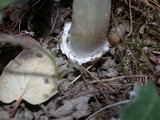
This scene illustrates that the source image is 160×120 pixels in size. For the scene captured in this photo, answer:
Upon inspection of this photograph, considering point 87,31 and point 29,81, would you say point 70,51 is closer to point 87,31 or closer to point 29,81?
point 87,31

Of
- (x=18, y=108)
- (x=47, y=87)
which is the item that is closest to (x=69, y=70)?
(x=47, y=87)

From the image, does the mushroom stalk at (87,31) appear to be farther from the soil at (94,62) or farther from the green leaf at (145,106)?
the green leaf at (145,106)

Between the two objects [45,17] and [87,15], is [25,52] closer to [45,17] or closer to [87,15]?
[45,17]

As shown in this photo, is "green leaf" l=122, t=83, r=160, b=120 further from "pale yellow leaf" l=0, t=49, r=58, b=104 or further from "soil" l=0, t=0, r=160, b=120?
"pale yellow leaf" l=0, t=49, r=58, b=104

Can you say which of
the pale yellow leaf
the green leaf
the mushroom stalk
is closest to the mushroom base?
the mushroom stalk

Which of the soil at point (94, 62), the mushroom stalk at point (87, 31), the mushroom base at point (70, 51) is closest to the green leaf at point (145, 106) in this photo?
the soil at point (94, 62)

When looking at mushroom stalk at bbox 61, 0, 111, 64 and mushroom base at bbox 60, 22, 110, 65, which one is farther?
mushroom base at bbox 60, 22, 110, 65
